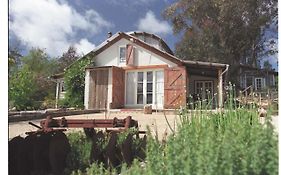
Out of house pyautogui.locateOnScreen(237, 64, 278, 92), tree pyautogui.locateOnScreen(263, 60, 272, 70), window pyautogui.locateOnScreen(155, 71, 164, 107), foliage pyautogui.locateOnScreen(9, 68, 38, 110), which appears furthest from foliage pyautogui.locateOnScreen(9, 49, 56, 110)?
tree pyautogui.locateOnScreen(263, 60, 272, 70)

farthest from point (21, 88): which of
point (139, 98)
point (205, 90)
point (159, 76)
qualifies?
point (205, 90)

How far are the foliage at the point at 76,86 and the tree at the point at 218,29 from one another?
89 centimetres

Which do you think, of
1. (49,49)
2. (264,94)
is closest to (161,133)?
(264,94)

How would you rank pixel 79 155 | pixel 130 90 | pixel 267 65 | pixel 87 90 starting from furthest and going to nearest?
1. pixel 87 90
2. pixel 130 90
3. pixel 79 155
4. pixel 267 65

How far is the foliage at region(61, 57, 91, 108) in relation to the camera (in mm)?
2746

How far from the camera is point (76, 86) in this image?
9.61ft

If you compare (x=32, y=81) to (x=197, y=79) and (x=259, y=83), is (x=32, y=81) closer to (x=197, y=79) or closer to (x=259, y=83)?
(x=197, y=79)

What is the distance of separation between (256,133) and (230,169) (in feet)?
0.81

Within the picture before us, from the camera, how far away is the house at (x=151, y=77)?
2268mm

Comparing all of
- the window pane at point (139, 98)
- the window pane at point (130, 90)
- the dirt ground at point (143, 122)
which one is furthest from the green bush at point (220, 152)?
the window pane at point (130, 90)

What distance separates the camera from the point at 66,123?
259 centimetres

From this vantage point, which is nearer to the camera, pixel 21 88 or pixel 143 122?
pixel 21 88

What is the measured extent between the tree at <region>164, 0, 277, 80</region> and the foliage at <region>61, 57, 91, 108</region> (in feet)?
2.93

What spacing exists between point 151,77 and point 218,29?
0.76 meters
